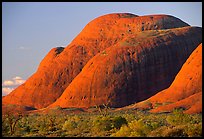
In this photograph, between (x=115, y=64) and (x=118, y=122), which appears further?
(x=115, y=64)

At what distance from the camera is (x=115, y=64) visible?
235ft

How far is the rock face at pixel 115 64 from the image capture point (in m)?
70.9

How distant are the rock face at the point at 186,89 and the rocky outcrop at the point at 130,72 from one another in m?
7.74

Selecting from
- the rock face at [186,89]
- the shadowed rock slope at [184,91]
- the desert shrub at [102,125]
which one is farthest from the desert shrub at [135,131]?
the shadowed rock slope at [184,91]

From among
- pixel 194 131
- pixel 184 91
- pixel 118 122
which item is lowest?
pixel 184 91

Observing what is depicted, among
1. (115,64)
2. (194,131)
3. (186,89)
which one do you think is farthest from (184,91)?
(194,131)

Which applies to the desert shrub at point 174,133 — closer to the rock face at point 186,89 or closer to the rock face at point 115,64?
the rock face at point 186,89

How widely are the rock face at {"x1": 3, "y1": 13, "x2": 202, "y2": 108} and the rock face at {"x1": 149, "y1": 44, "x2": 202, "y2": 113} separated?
8455mm

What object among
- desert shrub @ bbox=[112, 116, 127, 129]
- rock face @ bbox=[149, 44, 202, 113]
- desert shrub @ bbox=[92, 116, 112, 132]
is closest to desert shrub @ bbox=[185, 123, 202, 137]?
desert shrub @ bbox=[92, 116, 112, 132]

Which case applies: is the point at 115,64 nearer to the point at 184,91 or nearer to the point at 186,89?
the point at 184,91

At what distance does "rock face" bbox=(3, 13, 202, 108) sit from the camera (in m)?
70.9

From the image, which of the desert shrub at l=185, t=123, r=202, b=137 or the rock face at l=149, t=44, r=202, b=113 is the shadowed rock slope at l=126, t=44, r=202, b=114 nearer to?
the rock face at l=149, t=44, r=202, b=113

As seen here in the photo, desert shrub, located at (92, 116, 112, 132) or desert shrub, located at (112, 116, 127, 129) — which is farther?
desert shrub, located at (112, 116, 127, 129)

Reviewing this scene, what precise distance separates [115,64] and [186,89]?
1506 cm
